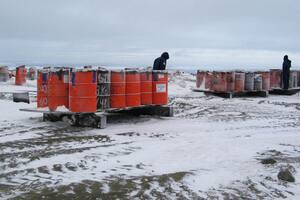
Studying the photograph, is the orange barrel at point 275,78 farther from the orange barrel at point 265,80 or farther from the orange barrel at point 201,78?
the orange barrel at point 201,78

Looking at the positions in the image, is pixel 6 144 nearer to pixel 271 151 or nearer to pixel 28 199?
pixel 28 199

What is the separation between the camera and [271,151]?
7.71 meters

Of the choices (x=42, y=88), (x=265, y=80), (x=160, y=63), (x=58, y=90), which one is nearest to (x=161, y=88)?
(x=160, y=63)

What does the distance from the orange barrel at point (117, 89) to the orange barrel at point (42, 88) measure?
5.48 feet

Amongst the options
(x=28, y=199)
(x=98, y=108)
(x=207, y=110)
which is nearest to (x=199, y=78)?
(x=207, y=110)

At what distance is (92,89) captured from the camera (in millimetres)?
9922

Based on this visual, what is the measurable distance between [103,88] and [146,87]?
183 cm

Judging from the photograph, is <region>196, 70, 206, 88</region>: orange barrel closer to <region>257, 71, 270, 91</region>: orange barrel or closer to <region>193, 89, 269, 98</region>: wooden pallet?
<region>193, 89, 269, 98</region>: wooden pallet

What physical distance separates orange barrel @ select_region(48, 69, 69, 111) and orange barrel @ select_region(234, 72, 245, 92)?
11681mm

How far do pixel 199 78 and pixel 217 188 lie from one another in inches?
623

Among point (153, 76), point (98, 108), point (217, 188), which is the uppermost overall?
point (153, 76)

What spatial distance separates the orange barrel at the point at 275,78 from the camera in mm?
22469

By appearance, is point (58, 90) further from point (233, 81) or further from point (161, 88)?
point (233, 81)

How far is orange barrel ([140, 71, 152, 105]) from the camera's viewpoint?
464 inches
